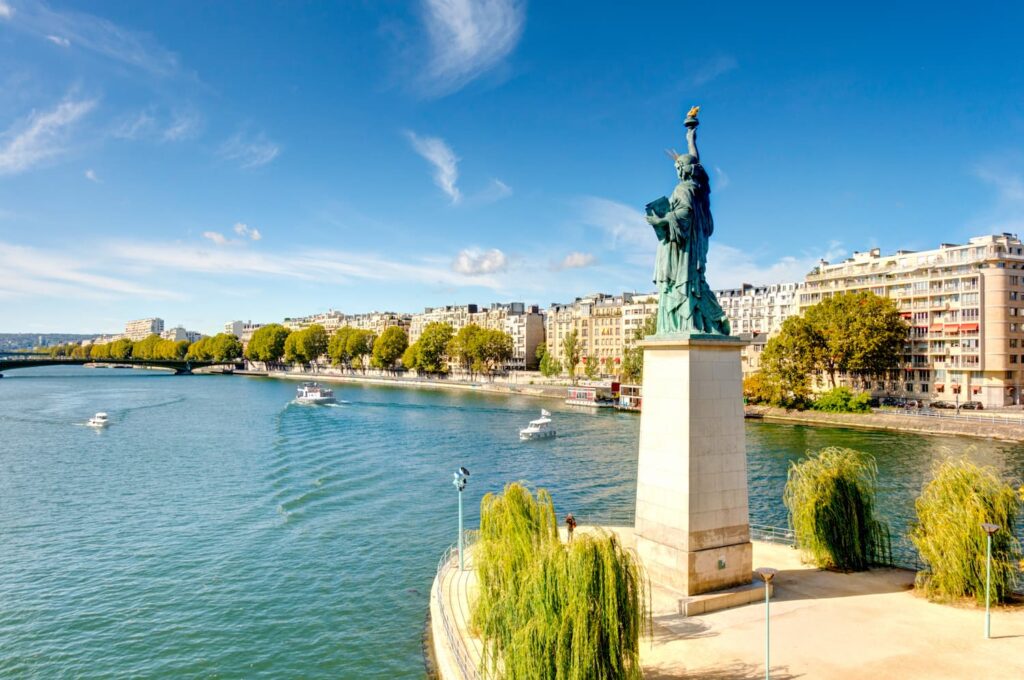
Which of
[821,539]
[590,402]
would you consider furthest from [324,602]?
[590,402]

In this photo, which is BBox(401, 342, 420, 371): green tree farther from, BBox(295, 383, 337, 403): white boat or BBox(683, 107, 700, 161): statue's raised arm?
BBox(683, 107, 700, 161): statue's raised arm

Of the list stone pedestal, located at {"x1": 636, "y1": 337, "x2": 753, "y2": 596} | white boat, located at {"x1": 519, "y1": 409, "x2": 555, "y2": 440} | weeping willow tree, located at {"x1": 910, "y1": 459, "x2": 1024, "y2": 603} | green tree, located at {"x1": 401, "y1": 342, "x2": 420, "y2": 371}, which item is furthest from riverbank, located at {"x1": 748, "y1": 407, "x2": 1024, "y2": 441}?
green tree, located at {"x1": 401, "y1": 342, "x2": 420, "y2": 371}

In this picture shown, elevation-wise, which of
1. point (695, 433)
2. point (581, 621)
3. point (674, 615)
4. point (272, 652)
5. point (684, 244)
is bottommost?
point (272, 652)

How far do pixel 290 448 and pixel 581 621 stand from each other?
50.0m

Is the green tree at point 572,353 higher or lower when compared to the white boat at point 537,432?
higher

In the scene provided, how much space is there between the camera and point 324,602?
25125 mm

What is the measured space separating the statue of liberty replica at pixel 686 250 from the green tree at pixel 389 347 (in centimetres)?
16131

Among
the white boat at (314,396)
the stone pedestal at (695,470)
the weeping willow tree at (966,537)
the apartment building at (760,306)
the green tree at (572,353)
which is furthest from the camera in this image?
the green tree at (572,353)

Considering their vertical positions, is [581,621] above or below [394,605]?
above

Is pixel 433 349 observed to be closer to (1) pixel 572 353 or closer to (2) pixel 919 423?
(1) pixel 572 353

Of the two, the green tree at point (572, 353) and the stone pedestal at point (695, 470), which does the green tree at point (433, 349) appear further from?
the stone pedestal at point (695, 470)

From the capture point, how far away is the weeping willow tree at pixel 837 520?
22.2 m

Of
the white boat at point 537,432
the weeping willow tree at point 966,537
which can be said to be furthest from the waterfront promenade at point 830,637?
the white boat at point 537,432

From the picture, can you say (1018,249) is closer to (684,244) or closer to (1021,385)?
(1021,385)
